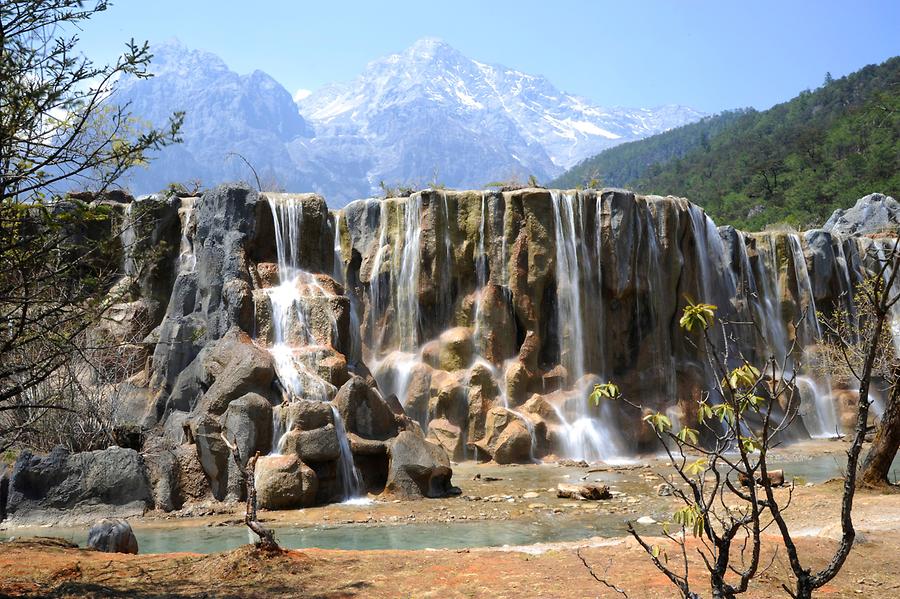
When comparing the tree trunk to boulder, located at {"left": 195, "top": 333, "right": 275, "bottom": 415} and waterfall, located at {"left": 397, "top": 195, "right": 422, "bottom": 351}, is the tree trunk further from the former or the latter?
waterfall, located at {"left": 397, "top": 195, "right": 422, "bottom": 351}

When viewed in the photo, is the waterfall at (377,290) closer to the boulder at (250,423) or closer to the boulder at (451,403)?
the boulder at (451,403)

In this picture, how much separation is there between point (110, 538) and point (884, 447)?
11.8m

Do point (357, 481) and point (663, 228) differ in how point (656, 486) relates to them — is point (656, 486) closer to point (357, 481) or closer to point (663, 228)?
point (357, 481)

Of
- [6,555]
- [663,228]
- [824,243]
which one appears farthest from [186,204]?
[824,243]

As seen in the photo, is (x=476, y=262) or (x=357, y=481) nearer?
(x=357, y=481)

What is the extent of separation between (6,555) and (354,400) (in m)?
8.93

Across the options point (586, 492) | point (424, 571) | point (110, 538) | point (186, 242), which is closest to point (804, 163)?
point (186, 242)

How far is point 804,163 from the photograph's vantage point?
7562 centimetres

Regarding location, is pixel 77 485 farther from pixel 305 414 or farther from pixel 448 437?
pixel 448 437

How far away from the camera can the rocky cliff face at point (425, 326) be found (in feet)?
58.4

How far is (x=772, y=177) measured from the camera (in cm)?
7594

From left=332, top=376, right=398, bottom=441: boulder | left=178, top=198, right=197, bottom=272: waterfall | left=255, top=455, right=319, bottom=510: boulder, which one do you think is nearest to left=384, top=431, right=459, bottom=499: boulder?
left=332, top=376, right=398, bottom=441: boulder

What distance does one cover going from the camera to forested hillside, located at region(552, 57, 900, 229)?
214ft

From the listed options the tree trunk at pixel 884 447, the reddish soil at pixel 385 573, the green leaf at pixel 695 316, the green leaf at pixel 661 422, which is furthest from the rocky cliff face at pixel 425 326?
the green leaf at pixel 695 316
